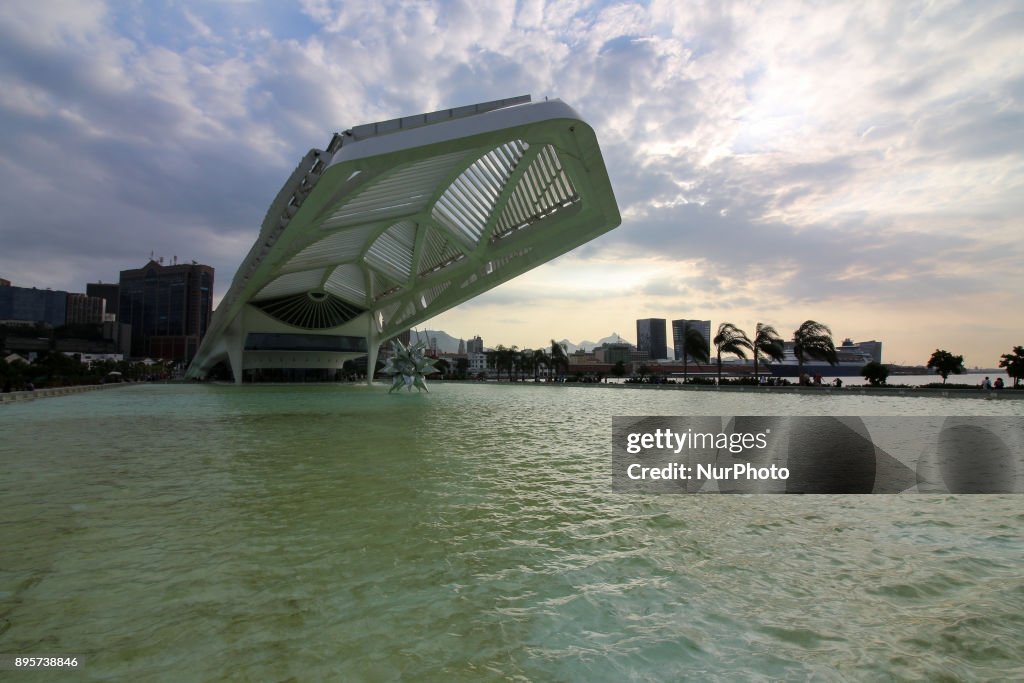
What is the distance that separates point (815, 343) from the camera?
4000 cm

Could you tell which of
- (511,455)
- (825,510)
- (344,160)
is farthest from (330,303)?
(825,510)

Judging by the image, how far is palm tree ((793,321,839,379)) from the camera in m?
39.7

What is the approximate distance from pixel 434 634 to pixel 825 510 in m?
4.74

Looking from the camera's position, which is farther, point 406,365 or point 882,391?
point 406,365

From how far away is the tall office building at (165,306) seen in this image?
118875mm

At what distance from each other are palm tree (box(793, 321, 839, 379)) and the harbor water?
122ft

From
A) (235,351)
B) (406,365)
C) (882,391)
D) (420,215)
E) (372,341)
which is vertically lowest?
(882,391)

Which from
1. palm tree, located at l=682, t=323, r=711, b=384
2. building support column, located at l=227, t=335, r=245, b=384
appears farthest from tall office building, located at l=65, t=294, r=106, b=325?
palm tree, located at l=682, t=323, r=711, b=384

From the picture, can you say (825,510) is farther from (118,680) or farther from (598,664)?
(118,680)

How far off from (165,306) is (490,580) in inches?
5599

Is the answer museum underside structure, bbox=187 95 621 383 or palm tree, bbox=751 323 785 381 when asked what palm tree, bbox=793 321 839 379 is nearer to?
palm tree, bbox=751 323 785 381

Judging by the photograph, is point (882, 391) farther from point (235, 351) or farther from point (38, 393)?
point (235, 351)

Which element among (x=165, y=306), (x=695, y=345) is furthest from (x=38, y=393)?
(x=165, y=306)

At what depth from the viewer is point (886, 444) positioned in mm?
10727
